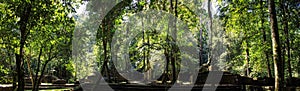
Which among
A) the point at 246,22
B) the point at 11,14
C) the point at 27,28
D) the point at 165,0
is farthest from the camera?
the point at 165,0

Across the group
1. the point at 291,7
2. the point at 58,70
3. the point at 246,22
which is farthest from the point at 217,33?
the point at 246,22

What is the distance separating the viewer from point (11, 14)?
31.0 feet

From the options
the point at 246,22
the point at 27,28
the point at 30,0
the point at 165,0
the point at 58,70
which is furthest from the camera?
the point at 58,70

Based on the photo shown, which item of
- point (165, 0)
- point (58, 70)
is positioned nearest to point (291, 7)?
point (165, 0)

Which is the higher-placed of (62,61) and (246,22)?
(246,22)

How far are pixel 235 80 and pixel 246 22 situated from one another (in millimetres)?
5084

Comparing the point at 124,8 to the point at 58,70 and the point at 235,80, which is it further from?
the point at 58,70

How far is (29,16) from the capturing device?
32.1 ft

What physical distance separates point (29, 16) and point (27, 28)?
0.89m

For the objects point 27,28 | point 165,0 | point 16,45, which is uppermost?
point 165,0

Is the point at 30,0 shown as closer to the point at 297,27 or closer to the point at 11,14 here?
the point at 11,14

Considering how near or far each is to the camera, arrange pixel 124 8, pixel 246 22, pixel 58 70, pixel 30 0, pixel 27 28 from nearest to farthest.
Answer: pixel 30 0 → pixel 27 28 → pixel 246 22 → pixel 124 8 → pixel 58 70

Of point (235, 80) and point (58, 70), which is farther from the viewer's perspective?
point (58, 70)

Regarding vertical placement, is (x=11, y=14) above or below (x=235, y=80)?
above
